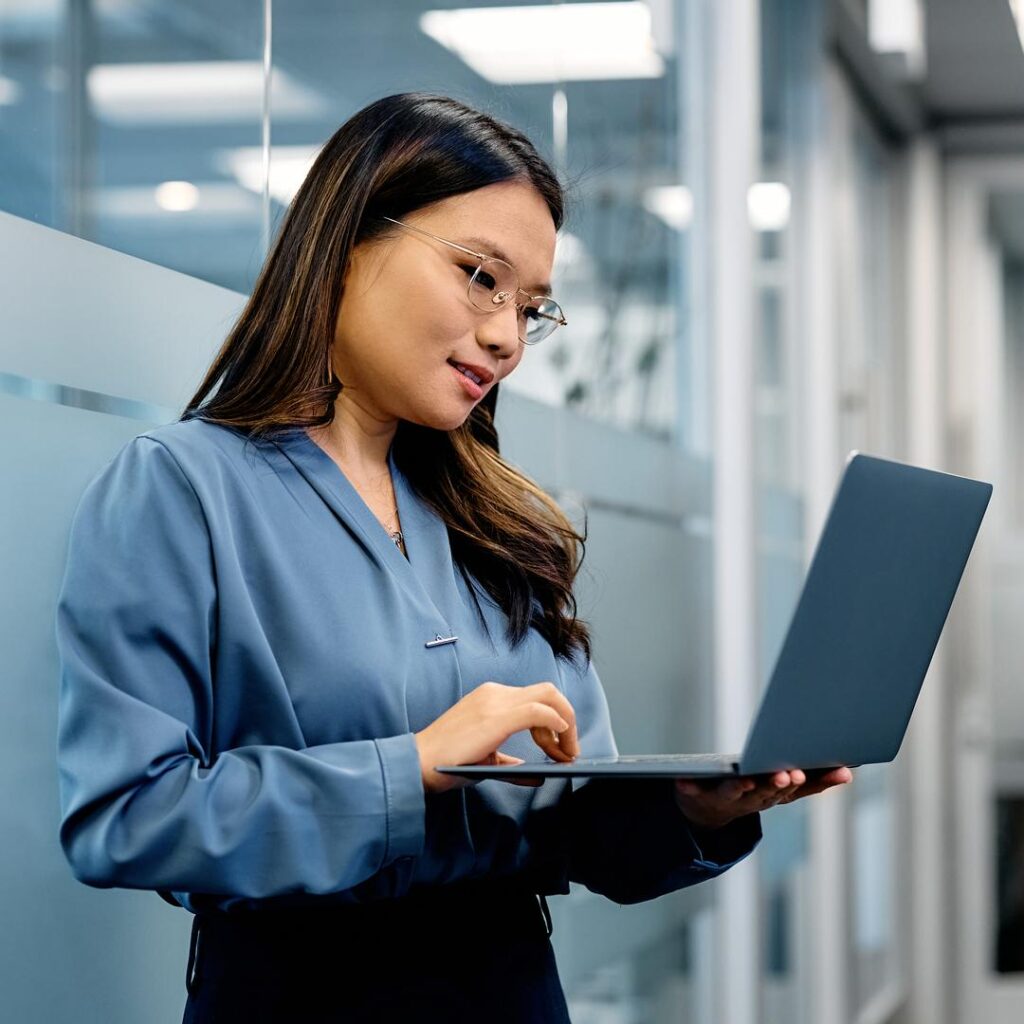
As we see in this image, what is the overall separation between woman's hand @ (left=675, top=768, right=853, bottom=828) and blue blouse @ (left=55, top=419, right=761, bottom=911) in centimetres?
2

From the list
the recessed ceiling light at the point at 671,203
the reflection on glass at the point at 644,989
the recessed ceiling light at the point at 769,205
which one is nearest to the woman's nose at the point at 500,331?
the reflection on glass at the point at 644,989

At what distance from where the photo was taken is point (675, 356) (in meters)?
2.98

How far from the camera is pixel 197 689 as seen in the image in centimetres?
103

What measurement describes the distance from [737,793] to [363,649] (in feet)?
0.95

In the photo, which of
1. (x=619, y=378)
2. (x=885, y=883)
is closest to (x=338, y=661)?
(x=619, y=378)

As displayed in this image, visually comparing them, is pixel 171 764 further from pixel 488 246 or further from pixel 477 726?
pixel 488 246

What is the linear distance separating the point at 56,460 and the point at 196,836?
13.9 inches

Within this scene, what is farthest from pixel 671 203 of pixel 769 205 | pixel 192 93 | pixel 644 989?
pixel 192 93

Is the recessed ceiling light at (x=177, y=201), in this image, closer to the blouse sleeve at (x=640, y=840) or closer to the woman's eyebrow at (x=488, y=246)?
the woman's eyebrow at (x=488, y=246)

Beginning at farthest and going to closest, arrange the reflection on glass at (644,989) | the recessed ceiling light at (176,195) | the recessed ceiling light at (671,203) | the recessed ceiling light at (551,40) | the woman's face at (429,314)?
the recessed ceiling light at (671,203) < the reflection on glass at (644,989) < the recessed ceiling light at (551,40) < the recessed ceiling light at (176,195) < the woman's face at (429,314)

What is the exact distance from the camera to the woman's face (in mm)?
1204

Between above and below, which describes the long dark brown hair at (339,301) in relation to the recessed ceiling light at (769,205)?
below

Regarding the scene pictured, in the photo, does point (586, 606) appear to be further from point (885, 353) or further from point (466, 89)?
point (885, 353)

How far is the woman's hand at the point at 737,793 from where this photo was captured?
3.80 feet
